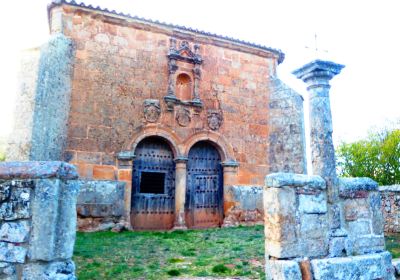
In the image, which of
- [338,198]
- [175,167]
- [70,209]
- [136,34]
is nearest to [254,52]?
[136,34]

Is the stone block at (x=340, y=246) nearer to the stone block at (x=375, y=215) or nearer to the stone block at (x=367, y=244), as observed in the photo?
the stone block at (x=367, y=244)

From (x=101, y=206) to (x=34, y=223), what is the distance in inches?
208

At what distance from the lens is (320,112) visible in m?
4.30

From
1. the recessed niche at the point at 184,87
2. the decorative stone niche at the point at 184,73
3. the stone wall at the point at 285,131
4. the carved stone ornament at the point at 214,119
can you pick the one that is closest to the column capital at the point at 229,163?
the carved stone ornament at the point at 214,119

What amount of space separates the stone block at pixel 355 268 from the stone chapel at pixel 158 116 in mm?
5349

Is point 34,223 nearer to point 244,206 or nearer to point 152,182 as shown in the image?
point 152,182

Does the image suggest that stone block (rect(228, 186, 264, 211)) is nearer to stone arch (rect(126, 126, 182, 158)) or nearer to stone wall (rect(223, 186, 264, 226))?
stone wall (rect(223, 186, 264, 226))

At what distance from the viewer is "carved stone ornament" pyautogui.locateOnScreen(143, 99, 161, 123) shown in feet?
28.8

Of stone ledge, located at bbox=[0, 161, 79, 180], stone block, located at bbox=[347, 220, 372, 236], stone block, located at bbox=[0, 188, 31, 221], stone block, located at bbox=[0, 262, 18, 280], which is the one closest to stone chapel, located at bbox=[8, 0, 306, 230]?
stone ledge, located at bbox=[0, 161, 79, 180]

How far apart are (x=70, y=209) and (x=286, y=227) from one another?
221cm

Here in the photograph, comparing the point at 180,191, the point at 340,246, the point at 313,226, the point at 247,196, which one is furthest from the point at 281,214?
the point at 247,196

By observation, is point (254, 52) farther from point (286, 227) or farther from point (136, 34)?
point (286, 227)

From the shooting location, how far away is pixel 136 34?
9039mm

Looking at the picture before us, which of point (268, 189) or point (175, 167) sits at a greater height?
point (175, 167)
